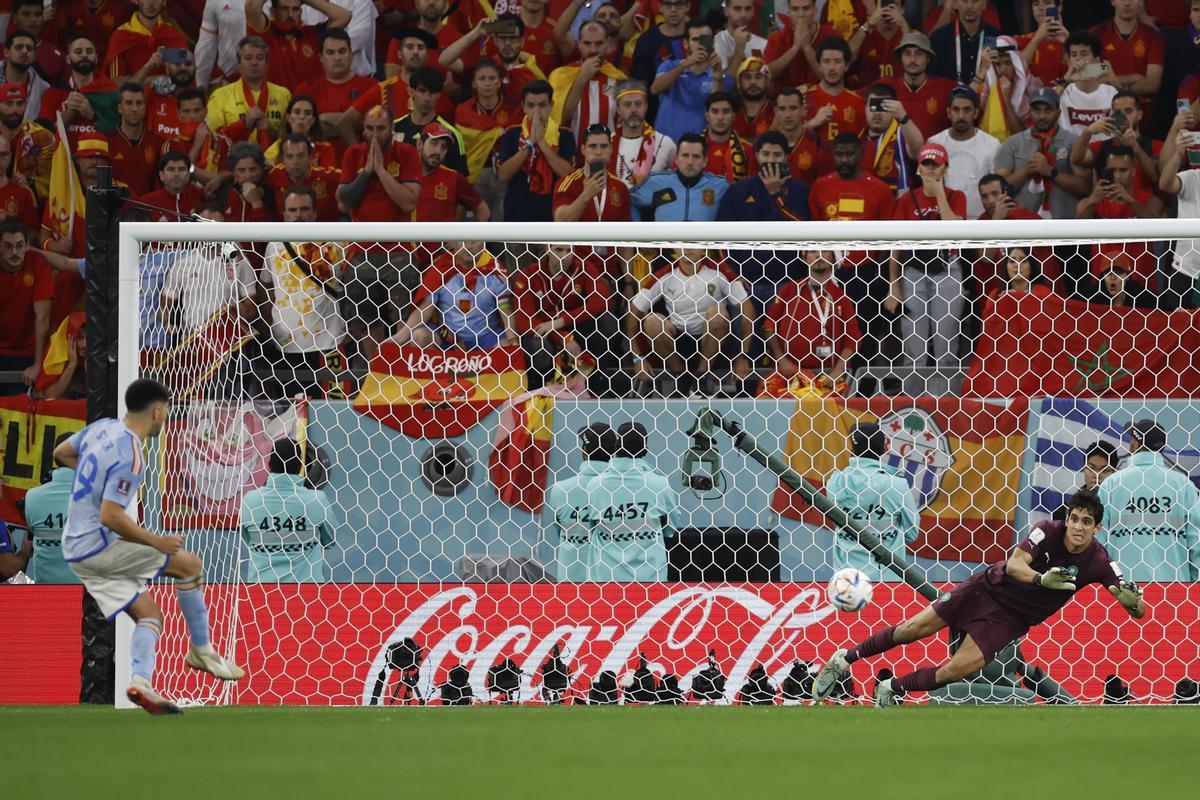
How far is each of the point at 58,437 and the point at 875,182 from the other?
555 cm

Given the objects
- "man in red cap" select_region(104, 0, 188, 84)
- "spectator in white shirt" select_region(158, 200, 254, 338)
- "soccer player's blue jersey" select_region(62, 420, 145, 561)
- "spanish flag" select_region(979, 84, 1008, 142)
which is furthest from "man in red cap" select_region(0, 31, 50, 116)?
"spanish flag" select_region(979, 84, 1008, 142)

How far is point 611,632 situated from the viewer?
789 cm

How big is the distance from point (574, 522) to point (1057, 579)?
2.54 meters

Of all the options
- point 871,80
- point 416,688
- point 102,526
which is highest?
point 871,80

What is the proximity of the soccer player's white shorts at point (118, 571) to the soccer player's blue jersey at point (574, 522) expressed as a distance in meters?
2.58

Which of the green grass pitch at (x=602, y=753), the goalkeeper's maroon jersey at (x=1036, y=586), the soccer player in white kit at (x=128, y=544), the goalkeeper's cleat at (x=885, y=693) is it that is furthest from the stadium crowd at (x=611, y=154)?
the green grass pitch at (x=602, y=753)

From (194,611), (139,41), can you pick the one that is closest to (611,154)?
(139,41)

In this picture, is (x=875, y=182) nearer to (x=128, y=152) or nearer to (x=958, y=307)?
(x=958, y=307)

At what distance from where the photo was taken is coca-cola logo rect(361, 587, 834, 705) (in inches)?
311

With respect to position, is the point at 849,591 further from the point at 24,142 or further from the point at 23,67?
the point at 23,67

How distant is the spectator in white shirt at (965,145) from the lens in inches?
432

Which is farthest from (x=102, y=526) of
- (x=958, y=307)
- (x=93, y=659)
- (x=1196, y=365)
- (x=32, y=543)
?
(x=1196, y=365)

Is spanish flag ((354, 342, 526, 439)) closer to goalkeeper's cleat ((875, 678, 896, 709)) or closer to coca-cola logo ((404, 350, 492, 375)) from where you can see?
coca-cola logo ((404, 350, 492, 375))

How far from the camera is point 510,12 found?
492 inches
